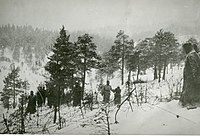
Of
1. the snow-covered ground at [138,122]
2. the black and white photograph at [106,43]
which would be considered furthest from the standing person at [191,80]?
the snow-covered ground at [138,122]

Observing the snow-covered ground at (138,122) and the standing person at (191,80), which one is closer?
the snow-covered ground at (138,122)

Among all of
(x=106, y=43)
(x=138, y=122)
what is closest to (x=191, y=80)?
(x=138, y=122)

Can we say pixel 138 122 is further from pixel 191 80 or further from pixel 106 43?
pixel 106 43

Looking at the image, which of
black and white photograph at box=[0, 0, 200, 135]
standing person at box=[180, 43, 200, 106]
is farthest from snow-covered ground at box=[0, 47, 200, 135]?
standing person at box=[180, 43, 200, 106]

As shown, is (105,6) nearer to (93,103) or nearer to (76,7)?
(76,7)

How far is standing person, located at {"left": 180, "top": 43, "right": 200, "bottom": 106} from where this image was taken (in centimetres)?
329

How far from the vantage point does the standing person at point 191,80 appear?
3.29m

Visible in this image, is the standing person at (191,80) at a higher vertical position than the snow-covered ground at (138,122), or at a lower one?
higher

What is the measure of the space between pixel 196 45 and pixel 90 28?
99.5 inches

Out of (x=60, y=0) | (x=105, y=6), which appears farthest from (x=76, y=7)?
(x=105, y=6)

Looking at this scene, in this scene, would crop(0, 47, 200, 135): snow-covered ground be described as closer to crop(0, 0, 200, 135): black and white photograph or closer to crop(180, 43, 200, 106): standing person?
crop(0, 0, 200, 135): black and white photograph

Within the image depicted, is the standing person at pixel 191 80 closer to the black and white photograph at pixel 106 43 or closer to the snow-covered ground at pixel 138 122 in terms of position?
the black and white photograph at pixel 106 43

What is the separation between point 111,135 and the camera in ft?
11.0

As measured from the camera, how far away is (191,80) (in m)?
3.38
